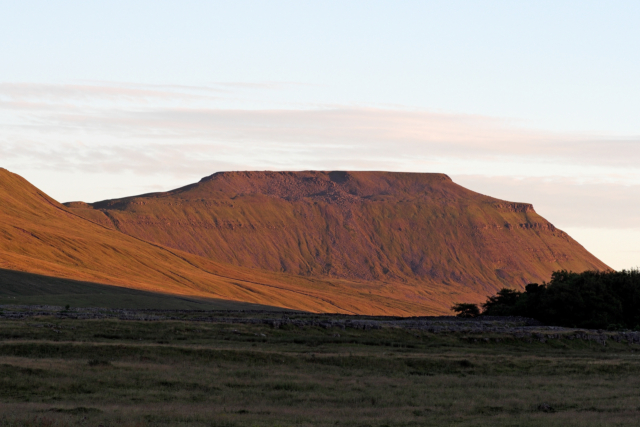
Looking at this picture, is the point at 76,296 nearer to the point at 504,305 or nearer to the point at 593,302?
the point at 504,305

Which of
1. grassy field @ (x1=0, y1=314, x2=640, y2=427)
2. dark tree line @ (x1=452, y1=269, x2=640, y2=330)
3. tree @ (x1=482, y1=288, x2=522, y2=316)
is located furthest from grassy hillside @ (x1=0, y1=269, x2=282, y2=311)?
dark tree line @ (x1=452, y1=269, x2=640, y2=330)

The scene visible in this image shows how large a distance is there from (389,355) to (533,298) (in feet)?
170

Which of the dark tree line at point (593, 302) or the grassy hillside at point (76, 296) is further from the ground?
the dark tree line at point (593, 302)

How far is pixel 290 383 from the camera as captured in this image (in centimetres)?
3478

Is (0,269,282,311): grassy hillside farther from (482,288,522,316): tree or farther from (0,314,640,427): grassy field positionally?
(0,314,640,427): grassy field

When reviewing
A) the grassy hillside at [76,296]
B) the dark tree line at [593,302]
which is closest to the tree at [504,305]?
the dark tree line at [593,302]

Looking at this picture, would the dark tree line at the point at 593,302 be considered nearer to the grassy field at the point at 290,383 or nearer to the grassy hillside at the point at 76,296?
the grassy field at the point at 290,383

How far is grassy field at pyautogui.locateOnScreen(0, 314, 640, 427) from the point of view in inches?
1056

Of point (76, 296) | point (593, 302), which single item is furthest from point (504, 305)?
point (76, 296)

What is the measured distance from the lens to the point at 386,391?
112ft

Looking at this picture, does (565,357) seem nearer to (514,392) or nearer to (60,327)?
(514,392)

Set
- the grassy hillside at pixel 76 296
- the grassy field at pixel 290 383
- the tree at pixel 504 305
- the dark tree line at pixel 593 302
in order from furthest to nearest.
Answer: the grassy hillside at pixel 76 296 < the tree at pixel 504 305 < the dark tree line at pixel 593 302 < the grassy field at pixel 290 383

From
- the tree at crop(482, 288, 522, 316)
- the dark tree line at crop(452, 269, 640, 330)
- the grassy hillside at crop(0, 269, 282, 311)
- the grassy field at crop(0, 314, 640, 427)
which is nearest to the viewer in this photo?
the grassy field at crop(0, 314, 640, 427)

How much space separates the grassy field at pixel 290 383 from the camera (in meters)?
26.8
